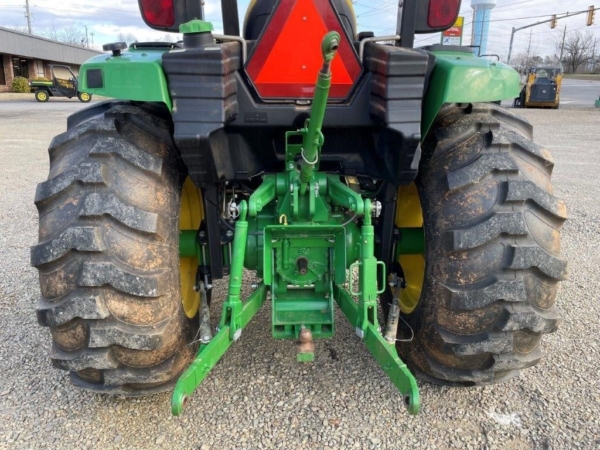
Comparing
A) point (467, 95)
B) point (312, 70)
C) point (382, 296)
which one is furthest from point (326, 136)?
point (382, 296)

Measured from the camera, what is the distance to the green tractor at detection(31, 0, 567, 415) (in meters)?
2.04

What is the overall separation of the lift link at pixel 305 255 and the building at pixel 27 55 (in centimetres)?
3845

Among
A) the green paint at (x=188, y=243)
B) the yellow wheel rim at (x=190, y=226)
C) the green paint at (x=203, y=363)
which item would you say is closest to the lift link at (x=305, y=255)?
the green paint at (x=203, y=363)

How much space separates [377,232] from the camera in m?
2.69

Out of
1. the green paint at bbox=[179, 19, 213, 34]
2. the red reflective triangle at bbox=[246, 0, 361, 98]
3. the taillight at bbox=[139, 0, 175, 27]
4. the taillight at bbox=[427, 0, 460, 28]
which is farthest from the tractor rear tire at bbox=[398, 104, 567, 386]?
the taillight at bbox=[139, 0, 175, 27]

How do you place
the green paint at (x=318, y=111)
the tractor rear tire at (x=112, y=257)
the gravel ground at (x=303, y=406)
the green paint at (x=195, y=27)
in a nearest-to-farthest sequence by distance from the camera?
1. the green paint at (x=318, y=111)
2. the green paint at (x=195, y=27)
3. the tractor rear tire at (x=112, y=257)
4. the gravel ground at (x=303, y=406)

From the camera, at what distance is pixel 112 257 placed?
206 cm

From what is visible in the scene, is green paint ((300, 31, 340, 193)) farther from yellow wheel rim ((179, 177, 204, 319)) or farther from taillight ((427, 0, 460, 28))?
taillight ((427, 0, 460, 28))

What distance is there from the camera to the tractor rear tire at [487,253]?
7.02 feet

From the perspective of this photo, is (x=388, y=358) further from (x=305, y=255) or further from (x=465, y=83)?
(x=465, y=83)

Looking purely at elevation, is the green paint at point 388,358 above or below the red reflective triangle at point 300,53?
below

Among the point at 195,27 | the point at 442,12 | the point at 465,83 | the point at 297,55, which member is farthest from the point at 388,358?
the point at 442,12

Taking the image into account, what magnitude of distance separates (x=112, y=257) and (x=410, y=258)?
5.70 ft

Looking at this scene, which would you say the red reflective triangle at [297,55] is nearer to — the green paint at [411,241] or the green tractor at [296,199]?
the green tractor at [296,199]
